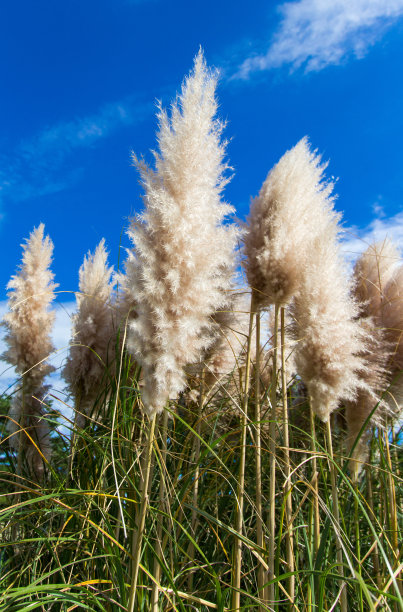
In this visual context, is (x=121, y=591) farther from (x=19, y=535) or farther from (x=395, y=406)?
(x=395, y=406)

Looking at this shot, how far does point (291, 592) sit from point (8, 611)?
115cm

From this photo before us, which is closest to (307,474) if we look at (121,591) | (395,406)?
(395,406)

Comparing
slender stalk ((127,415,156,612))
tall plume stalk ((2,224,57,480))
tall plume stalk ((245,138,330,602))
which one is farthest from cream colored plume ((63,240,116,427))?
slender stalk ((127,415,156,612))

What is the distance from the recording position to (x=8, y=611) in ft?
6.18

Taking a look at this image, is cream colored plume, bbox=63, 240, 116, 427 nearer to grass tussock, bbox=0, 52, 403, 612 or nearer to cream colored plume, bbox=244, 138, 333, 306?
grass tussock, bbox=0, 52, 403, 612

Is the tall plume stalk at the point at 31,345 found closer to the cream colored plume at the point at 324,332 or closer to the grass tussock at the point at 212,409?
the grass tussock at the point at 212,409

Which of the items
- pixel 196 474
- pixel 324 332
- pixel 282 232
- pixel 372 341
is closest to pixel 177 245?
pixel 282 232

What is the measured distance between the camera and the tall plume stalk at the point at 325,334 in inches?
87.7

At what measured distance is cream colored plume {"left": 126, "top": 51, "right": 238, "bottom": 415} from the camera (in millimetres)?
1947

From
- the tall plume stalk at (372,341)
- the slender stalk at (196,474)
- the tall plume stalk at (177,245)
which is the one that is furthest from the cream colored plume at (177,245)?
the tall plume stalk at (372,341)

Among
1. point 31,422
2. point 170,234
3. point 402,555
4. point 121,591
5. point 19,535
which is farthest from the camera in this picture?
point 31,422

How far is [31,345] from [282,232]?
2.21 meters

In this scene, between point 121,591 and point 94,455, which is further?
point 94,455

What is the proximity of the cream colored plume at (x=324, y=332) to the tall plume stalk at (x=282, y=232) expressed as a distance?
7 centimetres
